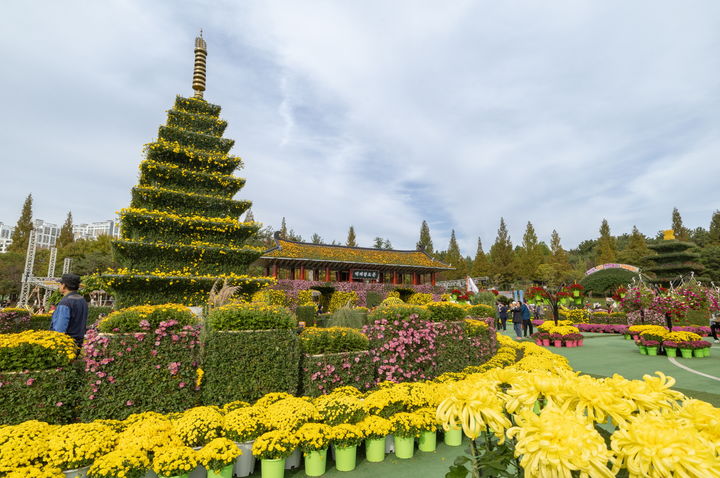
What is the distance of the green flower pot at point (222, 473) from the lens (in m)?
3.92

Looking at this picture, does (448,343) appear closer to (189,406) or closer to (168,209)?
(189,406)

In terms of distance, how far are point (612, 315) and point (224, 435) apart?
25.4 meters

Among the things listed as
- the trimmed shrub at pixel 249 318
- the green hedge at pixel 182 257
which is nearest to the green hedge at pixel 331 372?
the trimmed shrub at pixel 249 318

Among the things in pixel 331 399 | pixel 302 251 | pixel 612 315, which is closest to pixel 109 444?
pixel 331 399

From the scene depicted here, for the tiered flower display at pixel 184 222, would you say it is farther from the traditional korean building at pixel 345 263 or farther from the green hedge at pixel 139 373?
the traditional korean building at pixel 345 263

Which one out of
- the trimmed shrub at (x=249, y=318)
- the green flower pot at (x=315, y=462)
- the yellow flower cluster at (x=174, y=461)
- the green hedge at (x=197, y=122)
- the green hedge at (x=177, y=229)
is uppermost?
the green hedge at (x=197, y=122)

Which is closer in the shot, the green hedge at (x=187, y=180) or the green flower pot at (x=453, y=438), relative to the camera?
the green flower pot at (x=453, y=438)

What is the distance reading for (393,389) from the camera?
18.3ft

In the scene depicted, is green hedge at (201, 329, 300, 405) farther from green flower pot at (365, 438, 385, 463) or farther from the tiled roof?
the tiled roof

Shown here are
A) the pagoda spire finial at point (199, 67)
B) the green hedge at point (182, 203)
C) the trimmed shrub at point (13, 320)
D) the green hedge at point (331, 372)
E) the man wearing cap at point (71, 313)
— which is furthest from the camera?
the pagoda spire finial at point (199, 67)

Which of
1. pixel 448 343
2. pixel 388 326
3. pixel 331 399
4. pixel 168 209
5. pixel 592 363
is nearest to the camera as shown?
pixel 331 399

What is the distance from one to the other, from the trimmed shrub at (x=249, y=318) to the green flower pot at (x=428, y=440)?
2646 millimetres

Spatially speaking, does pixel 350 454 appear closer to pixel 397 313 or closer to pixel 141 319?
Answer: pixel 397 313

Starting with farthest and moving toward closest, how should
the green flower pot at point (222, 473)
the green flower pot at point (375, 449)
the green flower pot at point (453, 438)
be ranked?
the green flower pot at point (453, 438)
the green flower pot at point (375, 449)
the green flower pot at point (222, 473)
